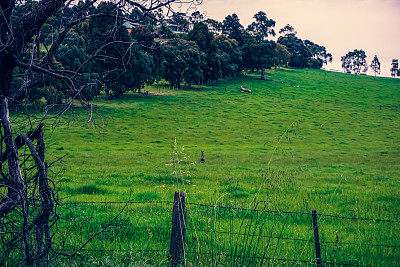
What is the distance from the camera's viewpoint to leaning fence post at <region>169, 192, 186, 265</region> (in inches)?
191

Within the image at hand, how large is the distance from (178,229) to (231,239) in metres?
0.94

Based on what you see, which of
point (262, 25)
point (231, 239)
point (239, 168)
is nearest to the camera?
point (231, 239)

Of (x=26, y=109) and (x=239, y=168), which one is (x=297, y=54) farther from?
(x=26, y=109)

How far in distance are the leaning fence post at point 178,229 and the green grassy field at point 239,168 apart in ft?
0.60

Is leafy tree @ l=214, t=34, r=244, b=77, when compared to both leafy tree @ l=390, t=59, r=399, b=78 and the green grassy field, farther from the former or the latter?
leafy tree @ l=390, t=59, r=399, b=78

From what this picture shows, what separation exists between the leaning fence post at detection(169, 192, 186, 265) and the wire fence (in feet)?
0.45

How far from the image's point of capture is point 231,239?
5.30 metres

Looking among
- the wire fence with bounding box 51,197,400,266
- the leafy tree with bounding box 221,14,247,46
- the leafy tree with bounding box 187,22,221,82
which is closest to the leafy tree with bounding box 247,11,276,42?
the leafy tree with bounding box 221,14,247,46

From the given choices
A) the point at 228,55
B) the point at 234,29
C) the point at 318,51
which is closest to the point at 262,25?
the point at 234,29

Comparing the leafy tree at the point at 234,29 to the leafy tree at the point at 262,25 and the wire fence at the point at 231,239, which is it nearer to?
the leafy tree at the point at 262,25

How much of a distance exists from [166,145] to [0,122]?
28713 millimetres

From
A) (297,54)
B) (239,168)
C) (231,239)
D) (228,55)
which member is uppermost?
(297,54)

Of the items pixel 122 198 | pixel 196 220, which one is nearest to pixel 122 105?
pixel 122 198

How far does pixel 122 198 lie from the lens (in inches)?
444
